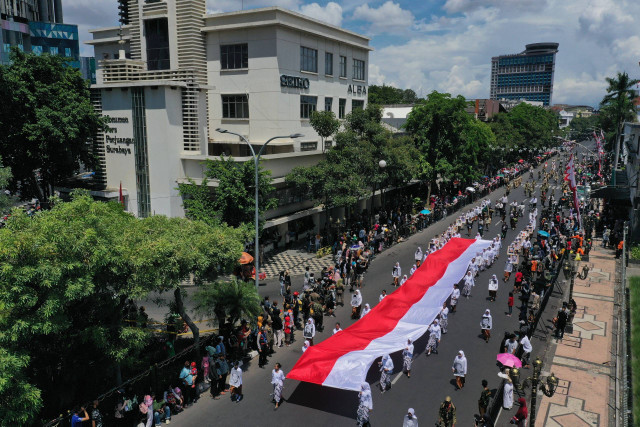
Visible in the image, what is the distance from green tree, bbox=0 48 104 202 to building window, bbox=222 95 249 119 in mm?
10572

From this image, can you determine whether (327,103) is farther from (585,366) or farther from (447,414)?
(447,414)

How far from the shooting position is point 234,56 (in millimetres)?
39344

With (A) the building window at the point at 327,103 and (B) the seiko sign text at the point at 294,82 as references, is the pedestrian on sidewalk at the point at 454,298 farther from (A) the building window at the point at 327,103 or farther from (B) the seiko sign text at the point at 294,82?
(A) the building window at the point at 327,103

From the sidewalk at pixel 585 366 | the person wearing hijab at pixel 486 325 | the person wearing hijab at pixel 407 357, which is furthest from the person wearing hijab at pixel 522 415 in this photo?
the person wearing hijab at pixel 486 325

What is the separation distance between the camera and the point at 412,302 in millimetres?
21281

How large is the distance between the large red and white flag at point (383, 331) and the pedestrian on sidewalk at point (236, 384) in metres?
1.78

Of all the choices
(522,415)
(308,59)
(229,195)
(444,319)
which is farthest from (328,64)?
(522,415)

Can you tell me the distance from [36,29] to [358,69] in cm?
5877

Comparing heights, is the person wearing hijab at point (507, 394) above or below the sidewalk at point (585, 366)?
above

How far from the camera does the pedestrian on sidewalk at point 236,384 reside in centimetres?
1606

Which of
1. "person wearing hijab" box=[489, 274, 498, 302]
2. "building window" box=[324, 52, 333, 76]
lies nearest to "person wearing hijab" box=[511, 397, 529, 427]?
"person wearing hijab" box=[489, 274, 498, 302]

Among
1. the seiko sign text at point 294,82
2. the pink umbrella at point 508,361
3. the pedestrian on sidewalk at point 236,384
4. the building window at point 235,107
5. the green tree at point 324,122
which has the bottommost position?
the pedestrian on sidewalk at point 236,384

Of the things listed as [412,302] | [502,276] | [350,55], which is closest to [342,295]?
[412,302]

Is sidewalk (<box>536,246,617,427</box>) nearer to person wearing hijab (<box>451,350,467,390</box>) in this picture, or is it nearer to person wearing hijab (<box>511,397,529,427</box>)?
person wearing hijab (<box>511,397,529,427</box>)
